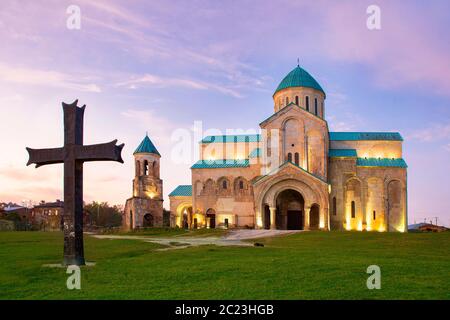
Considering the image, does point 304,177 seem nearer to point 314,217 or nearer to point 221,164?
point 314,217

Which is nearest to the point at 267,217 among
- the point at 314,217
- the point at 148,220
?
the point at 314,217

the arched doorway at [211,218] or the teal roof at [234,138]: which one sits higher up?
the teal roof at [234,138]

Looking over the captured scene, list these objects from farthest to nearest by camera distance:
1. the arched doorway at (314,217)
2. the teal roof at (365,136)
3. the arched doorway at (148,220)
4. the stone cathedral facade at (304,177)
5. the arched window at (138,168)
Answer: the arched window at (138,168) < the arched doorway at (148,220) < the teal roof at (365,136) < the arched doorway at (314,217) < the stone cathedral facade at (304,177)

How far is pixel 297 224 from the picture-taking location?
4494 cm

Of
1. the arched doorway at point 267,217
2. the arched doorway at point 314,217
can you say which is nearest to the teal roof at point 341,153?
the arched doorway at point 314,217

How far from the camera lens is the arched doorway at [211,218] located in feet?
160

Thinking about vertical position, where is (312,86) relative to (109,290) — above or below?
above

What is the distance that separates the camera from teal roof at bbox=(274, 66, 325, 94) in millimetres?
47812

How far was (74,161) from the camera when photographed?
14672mm

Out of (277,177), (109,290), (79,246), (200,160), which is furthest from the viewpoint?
(200,160)

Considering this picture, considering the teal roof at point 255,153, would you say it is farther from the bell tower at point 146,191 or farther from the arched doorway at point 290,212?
the bell tower at point 146,191

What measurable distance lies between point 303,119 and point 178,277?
34838mm
